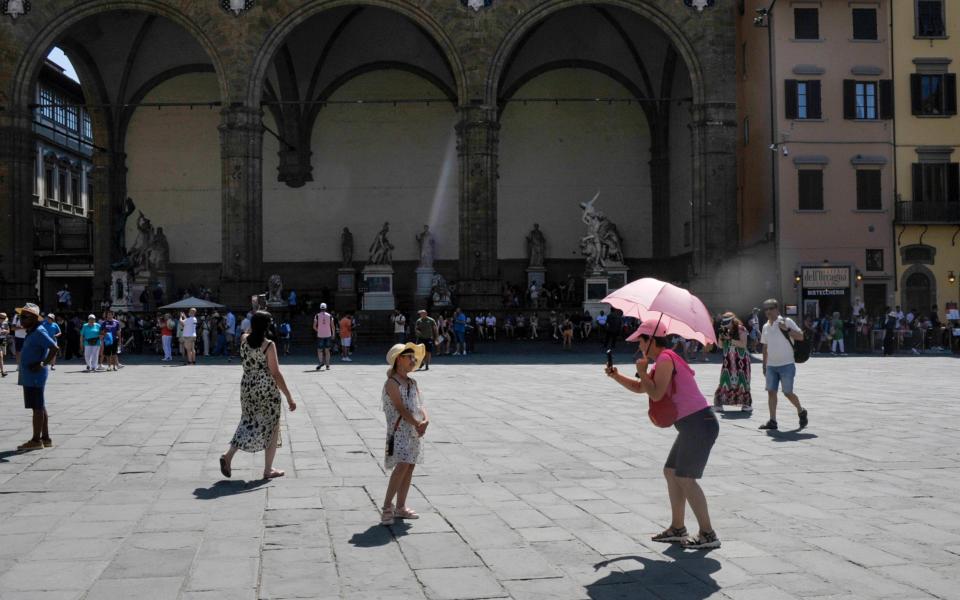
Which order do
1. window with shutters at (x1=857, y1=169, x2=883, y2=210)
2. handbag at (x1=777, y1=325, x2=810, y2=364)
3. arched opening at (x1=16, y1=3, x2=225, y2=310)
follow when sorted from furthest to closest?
arched opening at (x1=16, y1=3, x2=225, y2=310) < window with shutters at (x1=857, y1=169, x2=883, y2=210) < handbag at (x1=777, y1=325, x2=810, y2=364)

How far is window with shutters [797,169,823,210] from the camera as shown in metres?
31.4

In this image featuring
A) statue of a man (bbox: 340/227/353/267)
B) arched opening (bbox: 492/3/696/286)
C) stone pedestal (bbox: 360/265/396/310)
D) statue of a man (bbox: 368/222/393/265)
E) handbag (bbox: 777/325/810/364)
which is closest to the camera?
handbag (bbox: 777/325/810/364)

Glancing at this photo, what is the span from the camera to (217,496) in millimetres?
7656

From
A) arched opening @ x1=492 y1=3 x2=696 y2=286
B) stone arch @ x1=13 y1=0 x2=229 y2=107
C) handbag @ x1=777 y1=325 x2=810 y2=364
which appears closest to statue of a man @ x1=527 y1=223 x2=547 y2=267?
arched opening @ x1=492 y1=3 x2=696 y2=286

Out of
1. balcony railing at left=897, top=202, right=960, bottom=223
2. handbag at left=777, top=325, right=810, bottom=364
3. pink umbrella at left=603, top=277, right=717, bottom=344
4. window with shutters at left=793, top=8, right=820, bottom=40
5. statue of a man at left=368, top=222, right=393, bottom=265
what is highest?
window with shutters at left=793, top=8, right=820, bottom=40

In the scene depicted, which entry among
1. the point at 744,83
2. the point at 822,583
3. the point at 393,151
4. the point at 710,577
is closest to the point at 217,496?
the point at 710,577

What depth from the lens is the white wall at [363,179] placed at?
40.9 m

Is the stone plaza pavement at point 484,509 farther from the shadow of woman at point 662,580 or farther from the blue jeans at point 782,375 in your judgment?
the blue jeans at point 782,375

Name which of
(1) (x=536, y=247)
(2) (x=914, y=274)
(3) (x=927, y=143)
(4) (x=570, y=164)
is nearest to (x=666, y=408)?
(2) (x=914, y=274)

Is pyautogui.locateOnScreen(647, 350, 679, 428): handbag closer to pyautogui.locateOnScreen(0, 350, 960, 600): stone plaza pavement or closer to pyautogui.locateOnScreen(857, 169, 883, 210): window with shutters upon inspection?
pyautogui.locateOnScreen(0, 350, 960, 600): stone plaza pavement

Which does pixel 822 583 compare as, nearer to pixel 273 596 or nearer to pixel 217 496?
pixel 273 596

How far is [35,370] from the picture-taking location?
404 inches

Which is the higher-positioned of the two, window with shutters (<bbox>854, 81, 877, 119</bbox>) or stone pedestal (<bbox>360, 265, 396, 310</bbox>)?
window with shutters (<bbox>854, 81, 877, 119</bbox>)

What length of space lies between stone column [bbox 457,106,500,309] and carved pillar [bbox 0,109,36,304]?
46.5ft
